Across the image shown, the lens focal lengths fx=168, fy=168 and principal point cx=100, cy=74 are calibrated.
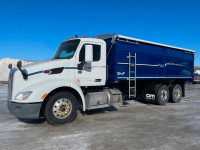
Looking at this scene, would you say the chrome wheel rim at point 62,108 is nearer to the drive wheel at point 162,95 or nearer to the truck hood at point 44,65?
the truck hood at point 44,65

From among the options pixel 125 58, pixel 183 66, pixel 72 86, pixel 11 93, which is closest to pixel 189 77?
pixel 183 66

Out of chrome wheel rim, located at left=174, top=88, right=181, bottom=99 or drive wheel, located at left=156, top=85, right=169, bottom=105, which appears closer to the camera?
drive wheel, located at left=156, top=85, right=169, bottom=105

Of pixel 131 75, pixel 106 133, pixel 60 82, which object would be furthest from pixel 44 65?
pixel 131 75

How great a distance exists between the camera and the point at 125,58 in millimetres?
7133

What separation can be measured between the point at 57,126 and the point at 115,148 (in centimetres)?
224

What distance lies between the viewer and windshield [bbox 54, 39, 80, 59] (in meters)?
5.83

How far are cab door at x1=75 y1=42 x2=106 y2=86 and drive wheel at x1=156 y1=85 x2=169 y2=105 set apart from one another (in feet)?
11.7

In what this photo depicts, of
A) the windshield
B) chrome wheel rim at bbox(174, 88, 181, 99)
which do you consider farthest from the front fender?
chrome wheel rim at bbox(174, 88, 181, 99)

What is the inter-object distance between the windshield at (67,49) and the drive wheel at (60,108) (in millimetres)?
1389

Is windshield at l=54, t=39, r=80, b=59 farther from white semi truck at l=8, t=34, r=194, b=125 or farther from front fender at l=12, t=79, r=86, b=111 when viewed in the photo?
front fender at l=12, t=79, r=86, b=111

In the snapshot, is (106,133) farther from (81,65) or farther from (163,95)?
(163,95)

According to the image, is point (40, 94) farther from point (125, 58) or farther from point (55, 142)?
point (125, 58)

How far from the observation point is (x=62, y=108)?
17.1 ft

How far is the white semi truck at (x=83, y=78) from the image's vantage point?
488cm
